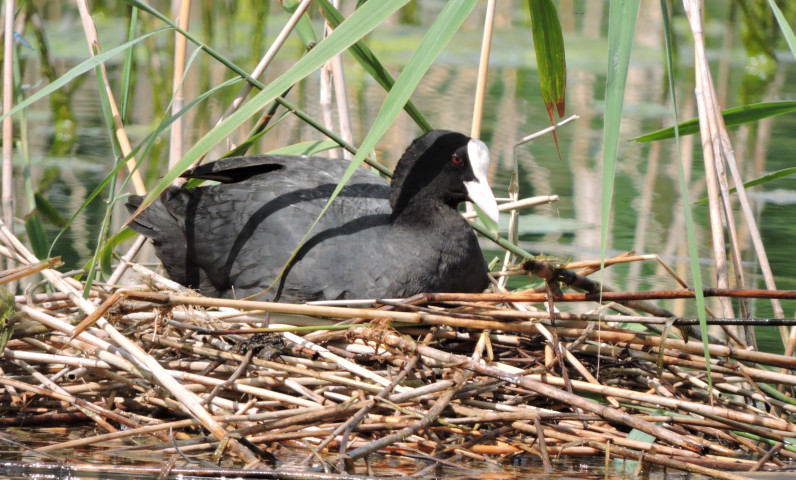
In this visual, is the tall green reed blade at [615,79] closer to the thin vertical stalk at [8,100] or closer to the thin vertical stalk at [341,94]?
the thin vertical stalk at [341,94]

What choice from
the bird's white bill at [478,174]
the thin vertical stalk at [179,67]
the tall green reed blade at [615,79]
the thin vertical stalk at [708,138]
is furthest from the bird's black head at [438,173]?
the tall green reed blade at [615,79]

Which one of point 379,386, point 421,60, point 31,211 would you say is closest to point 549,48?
point 421,60

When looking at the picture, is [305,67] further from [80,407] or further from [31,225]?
[31,225]

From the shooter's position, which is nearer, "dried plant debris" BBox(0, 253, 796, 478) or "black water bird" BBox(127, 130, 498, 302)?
"dried plant debris" BBox(0, 253, 796, 478)

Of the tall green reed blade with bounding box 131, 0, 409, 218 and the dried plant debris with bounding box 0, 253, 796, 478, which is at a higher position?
the tall green reed blade with bounding box 131, 0, 409, 218

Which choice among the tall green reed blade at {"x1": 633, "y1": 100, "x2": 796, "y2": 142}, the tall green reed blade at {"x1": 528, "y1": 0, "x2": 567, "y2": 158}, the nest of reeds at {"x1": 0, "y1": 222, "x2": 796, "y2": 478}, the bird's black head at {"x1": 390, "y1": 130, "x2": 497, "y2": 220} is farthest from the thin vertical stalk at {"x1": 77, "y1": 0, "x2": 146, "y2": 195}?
the tall green reed blade at {"x1": 633, "y1": 100, "x2": 796, "y2": 142}

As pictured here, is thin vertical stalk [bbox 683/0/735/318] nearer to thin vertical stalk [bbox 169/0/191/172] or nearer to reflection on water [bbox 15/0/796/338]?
reflection on water [bbox 15/0/796/338]

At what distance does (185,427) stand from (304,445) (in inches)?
13.1

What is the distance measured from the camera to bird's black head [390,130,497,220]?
3010mm

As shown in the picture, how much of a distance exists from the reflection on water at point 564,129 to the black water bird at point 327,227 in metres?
0.51

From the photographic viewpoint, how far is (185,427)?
2.45 metres

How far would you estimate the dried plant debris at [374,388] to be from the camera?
2.24 meters

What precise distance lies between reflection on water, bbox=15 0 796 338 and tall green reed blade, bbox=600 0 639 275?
4.72ft

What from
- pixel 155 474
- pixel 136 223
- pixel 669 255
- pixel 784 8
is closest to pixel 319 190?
pixel 136 223
